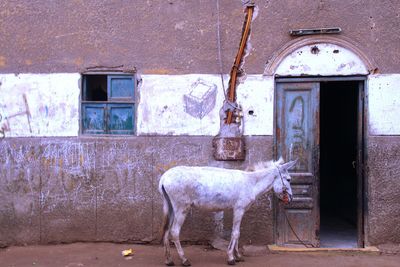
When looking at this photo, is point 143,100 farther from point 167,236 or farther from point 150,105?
point 167,236

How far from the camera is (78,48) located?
23.7 ft

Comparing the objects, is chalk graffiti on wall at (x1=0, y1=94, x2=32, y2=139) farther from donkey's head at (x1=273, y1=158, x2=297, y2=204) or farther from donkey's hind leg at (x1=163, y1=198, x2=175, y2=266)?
donkey's head at (x1=273, y1=158, x2=297, y2=204)

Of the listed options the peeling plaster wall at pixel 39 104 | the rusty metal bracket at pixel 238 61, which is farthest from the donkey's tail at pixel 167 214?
the peeling plaster wall at pixel 39 104

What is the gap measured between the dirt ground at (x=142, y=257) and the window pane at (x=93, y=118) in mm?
1724

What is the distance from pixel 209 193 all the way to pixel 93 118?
234 centimetres

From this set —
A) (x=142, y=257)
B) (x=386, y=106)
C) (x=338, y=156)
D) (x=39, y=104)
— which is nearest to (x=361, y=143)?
(x=386, y=106)

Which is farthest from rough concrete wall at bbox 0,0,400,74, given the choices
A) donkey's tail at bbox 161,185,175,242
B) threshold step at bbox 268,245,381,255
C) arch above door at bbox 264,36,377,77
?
threshold step at bbox 268,245,381,255

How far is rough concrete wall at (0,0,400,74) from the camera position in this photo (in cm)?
692

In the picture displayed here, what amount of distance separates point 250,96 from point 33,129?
334 centimetres

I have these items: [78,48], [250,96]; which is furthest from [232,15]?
[78,48]

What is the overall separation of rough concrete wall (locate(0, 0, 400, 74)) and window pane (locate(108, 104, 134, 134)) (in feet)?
2.10

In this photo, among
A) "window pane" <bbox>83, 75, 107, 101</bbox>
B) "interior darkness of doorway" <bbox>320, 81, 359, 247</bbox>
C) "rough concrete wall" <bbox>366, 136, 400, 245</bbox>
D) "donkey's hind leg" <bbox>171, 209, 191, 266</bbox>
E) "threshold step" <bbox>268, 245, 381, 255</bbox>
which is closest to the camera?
"donkey's hind leg" <bbox>171, 209, 191, 266</bbox>

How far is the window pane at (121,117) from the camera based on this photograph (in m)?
7.27

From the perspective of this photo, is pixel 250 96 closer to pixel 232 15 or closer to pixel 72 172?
pixel 232 15
